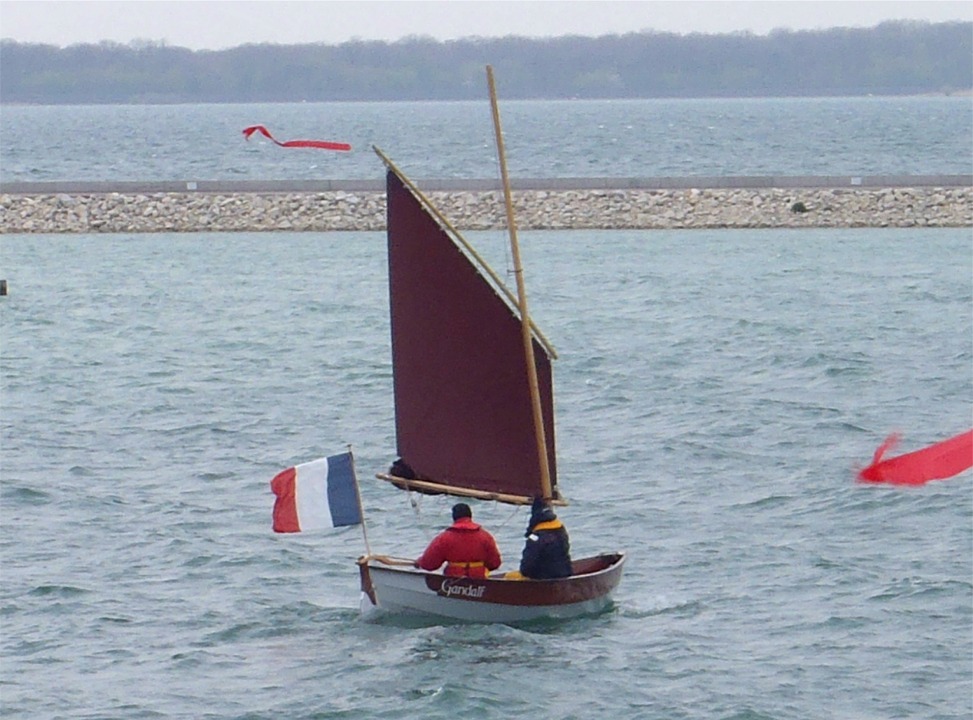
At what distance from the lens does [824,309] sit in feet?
135

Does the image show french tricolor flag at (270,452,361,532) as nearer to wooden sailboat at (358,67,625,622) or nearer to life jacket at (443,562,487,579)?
wooden sailboat at (358,67,625,622)

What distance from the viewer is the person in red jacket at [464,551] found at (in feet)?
55.2

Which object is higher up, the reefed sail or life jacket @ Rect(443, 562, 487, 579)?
the reefed sail

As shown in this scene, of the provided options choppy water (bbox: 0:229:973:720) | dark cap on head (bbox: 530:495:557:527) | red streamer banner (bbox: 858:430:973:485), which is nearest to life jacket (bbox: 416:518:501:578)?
dark cap on head (bbox: 530:495:557:527)

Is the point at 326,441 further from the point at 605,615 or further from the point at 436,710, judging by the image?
the point at 436,710

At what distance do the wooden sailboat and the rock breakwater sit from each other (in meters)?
34.7

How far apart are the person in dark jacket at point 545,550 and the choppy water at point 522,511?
55 cm

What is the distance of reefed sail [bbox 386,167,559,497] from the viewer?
18297mm

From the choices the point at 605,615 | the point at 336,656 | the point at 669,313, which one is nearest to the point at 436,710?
the point at 336,656

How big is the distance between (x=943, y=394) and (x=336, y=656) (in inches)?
658

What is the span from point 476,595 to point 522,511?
5596 millimetres

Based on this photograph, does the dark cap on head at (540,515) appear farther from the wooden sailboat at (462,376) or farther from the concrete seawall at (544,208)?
the concrete seawall at (544,208)

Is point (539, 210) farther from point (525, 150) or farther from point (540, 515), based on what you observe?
point (525, 150)

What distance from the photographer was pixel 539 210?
54531 millimetres
